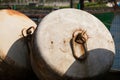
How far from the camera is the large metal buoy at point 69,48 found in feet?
15.4

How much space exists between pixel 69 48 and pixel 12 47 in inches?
45.0

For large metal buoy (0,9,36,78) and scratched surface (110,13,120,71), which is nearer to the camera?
large metal buoy (0,9,36,78)

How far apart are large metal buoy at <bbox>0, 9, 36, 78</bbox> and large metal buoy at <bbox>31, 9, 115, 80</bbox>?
0.63 metres

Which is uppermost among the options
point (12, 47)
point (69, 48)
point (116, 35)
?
point (69, 48)

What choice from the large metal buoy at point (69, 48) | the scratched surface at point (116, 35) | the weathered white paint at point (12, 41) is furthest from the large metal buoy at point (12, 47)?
the scratched surface at point (116, 35)

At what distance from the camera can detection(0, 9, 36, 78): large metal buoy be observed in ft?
18.1

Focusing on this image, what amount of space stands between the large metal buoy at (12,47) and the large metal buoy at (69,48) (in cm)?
63

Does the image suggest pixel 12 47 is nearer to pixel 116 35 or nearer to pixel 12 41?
pixel 12 41

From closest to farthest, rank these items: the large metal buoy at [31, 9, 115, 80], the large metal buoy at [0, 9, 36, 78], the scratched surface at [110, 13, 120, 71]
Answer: the large metal buoy at [31, 9, 115, 80] → the large metal buoy at [0, 9, 36, 78] → the scratched surface at [110, 13, 120, 71]

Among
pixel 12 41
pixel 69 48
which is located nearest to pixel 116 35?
pixel 12 41

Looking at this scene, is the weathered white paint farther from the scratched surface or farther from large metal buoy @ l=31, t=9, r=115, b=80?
the scratched surface

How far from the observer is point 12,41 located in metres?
5.59

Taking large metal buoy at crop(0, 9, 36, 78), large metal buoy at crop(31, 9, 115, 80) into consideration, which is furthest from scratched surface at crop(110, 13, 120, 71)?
large metal buoy at crop(0, 9, 36, 78)

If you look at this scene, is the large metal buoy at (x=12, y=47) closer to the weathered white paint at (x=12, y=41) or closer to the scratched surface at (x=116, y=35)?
the weathered white paint at (x=12, y=41)
